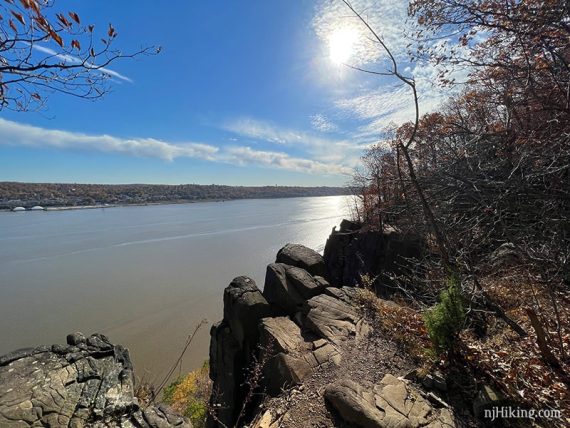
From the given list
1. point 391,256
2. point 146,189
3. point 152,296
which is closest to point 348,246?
point 391,256

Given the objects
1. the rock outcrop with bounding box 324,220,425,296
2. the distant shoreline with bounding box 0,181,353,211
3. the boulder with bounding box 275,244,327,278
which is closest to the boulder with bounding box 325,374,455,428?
the boulder with bounding box 275,244,327,278

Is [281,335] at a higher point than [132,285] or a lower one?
higher

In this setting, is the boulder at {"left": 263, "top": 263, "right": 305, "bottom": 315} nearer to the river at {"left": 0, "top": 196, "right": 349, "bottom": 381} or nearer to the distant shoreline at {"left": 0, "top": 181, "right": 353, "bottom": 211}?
the river at {"left": 0, "top": 196, "right": 349, "bottom": 381}

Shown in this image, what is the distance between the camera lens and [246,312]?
688 cm

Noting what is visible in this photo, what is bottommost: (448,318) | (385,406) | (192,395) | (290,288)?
(192,395)

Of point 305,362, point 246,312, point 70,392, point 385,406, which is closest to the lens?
point 385,406

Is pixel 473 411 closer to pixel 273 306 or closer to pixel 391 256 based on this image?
pixel 273 306

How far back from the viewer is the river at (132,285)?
1172 centimetres

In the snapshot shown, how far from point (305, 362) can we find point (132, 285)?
1537 centimetres

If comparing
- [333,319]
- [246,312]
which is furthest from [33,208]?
[333,319]

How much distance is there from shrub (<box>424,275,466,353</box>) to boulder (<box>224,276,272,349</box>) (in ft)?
13.0

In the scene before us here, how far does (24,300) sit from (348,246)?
16739 mm

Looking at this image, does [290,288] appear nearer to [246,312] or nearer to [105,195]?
[246,312]

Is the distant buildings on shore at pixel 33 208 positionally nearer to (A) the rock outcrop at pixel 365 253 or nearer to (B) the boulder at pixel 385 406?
(A) the rock outcrop at pixel 365 253
